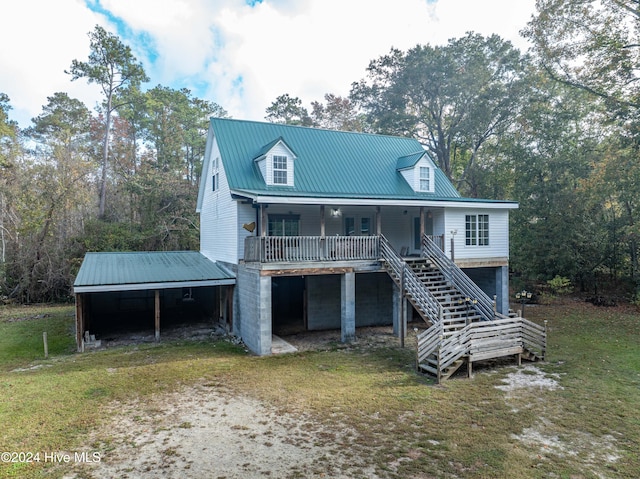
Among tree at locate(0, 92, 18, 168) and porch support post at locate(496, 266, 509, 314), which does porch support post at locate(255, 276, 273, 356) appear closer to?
porch support post at locate(496, 266, 509, 314)

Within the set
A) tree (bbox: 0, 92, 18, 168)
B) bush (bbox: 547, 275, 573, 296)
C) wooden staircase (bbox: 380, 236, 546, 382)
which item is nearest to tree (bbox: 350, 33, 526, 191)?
bush (bbox: 547, 275, 573, 296)

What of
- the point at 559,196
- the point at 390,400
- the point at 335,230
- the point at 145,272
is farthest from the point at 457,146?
the point at 390,400

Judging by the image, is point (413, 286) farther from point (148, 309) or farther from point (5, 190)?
point (5, 190)

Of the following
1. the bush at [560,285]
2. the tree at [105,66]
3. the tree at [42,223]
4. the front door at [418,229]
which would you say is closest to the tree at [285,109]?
the tree at [105,66]

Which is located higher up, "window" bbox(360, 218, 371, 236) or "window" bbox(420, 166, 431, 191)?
"window" bbox(420, 166, 431, 191)

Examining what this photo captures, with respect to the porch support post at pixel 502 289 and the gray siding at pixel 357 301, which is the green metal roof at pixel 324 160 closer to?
the gray siding at pixel 357 301

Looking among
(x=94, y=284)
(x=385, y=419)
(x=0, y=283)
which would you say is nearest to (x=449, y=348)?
(x=385, y=419)
